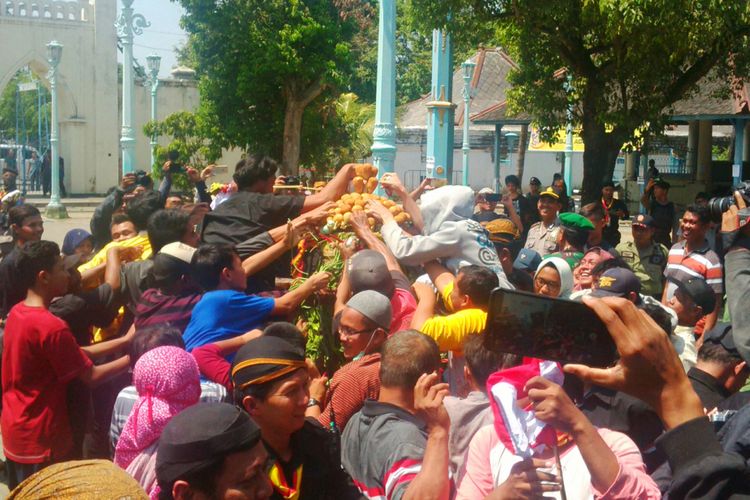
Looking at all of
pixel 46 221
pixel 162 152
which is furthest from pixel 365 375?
pixel 46 221

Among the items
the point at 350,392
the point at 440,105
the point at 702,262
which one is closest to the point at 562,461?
the point at 350,392

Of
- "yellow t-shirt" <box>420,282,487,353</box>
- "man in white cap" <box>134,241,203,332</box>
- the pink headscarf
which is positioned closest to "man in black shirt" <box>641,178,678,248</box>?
"yellow t-shirt" <box>420,282,487,353</box>

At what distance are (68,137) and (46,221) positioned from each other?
11.9m

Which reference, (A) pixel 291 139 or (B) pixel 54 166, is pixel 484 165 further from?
(A) pixel 291 139

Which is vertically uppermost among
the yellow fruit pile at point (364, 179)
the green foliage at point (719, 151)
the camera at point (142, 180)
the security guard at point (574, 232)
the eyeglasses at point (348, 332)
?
the green foliage at point (719, 151)

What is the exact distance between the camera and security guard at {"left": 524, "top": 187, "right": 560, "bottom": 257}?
8.27 meters

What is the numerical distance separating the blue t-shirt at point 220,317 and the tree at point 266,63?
56.5 ft

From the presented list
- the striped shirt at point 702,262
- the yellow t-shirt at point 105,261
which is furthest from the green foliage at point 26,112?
the striped shirt at point 702,262

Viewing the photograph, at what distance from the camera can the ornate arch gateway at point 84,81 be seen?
36.8 meters

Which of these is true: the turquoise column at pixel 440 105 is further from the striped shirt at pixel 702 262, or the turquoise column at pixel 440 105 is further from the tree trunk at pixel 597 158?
the striped shirt at pixel 702 262

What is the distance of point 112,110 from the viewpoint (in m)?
38.0

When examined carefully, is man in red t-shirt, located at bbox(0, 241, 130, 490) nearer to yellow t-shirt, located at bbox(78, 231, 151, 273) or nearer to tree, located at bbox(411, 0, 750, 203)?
yellow t-shirt, located at bbox(78, 231, 151, 273)

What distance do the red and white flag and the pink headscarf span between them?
130 cm

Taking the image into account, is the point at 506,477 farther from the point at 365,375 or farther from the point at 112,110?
the point at 112,110
